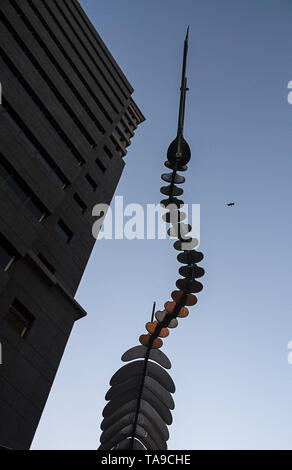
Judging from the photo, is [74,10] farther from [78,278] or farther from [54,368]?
[54,368]

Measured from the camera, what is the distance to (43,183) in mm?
22281

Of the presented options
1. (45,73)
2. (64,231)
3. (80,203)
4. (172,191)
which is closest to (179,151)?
(172,191)

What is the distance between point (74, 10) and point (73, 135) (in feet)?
65.3

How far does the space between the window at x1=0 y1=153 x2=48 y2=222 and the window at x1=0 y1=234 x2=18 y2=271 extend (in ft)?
10.1

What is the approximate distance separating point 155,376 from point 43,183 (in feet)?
48.3

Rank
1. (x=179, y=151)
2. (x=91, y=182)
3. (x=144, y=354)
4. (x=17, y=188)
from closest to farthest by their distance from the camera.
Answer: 1. (x=179, y=151)
2. (x=144, y=354)
3. (x=17, y=188)
4. (x=91, y=182)

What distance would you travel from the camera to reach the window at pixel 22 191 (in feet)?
66.2

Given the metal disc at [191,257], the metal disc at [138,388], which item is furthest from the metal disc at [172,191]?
the metal disc at [138,388]

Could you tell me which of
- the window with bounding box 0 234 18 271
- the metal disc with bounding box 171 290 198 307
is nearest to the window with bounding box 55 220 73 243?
the window with bounding box 0 234 18 271

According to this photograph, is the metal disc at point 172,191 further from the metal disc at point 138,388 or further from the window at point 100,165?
the window at point 100,165

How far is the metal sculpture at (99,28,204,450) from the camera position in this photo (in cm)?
1001

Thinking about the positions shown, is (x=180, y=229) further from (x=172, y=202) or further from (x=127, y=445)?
(x=127, y=445)

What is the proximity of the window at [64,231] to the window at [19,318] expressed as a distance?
634 centimetres

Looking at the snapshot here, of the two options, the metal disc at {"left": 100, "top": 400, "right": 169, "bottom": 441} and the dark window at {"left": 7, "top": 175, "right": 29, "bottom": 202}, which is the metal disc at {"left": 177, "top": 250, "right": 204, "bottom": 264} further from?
the dark window at {"left": 7, "top": 175, "right": 29, "bottom": 202}
